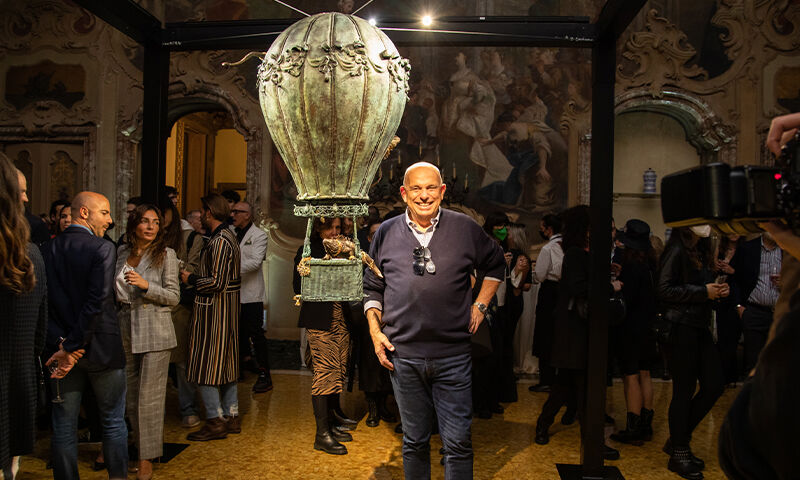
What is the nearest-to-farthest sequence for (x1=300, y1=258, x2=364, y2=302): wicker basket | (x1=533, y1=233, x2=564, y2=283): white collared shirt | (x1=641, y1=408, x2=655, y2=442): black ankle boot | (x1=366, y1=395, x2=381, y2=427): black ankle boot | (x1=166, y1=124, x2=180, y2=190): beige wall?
(x1=300, y1=258, x2=364, y2=302): wicker basket
(x1=641, y1=408, x2=655, y2=442): black ankle boot
(x1=366, y1=395, x2=381, y2=427): black ankle boot
(x1=533, y1=233, x2=564, y2=283): white collared shirt
(x1=166, y1=124, x2=180, y2=190): beige wall

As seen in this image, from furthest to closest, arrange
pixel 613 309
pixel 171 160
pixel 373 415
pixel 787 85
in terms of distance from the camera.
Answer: pixel 171 160 → pixel 787 85 → pixel 373 415 → pixel 613 309

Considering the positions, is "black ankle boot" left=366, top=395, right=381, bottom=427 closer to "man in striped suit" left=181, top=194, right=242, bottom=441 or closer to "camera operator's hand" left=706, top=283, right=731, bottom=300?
"man in striped suit" left=181, top=194, right=242, bottom=441

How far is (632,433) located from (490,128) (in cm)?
546

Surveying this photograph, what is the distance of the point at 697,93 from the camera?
8742mm

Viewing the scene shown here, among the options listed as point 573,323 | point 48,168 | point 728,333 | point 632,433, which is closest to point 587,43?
point 573,323

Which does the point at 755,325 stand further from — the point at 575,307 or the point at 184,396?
the point at 184,396

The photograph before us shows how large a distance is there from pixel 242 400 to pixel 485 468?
2582 mm

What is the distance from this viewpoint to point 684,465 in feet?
12.9

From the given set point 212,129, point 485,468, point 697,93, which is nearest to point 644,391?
point 485,468

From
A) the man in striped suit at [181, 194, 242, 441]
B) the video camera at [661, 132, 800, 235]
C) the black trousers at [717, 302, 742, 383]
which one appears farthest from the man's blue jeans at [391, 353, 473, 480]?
the black trousers at [717, 302, 742, 383]

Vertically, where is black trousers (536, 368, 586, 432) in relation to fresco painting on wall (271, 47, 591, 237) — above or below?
below

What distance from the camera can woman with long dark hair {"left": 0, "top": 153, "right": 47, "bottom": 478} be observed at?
2.09m

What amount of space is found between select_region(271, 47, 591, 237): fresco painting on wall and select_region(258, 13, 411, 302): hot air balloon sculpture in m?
6.22

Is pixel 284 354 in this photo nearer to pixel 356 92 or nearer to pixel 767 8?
pixel 356 92
